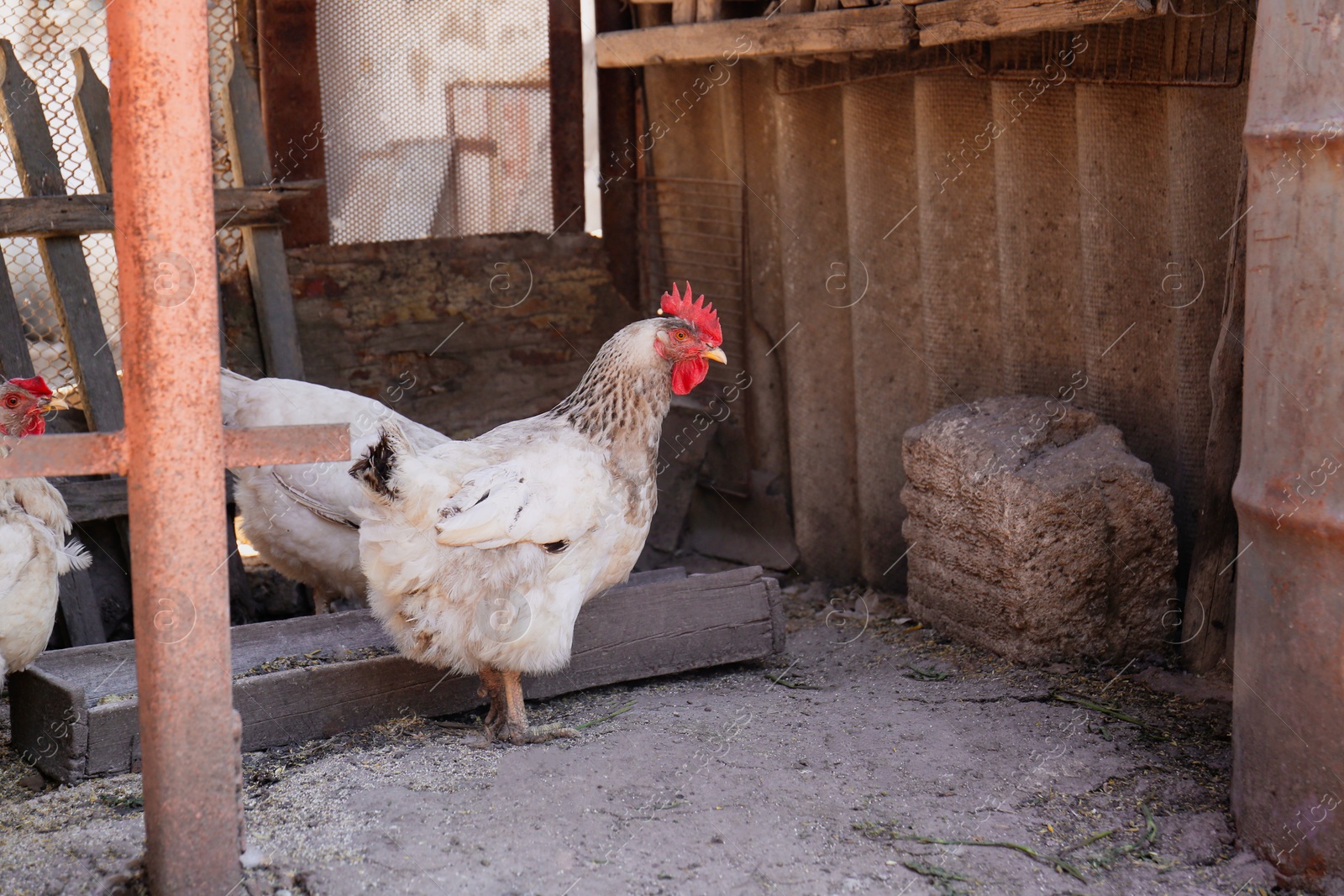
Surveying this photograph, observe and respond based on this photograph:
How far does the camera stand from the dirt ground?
Answer: 2.64 m

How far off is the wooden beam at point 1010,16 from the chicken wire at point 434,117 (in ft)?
8.10

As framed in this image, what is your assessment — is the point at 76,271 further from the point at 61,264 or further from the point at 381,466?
the point at 381,466

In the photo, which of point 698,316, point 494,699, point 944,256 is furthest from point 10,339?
point 944,256

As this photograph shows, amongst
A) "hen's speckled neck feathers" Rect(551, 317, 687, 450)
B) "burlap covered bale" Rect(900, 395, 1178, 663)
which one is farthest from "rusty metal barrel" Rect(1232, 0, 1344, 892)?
"hen's speckled neck feathers" Rect(551, 317, 687, 450)

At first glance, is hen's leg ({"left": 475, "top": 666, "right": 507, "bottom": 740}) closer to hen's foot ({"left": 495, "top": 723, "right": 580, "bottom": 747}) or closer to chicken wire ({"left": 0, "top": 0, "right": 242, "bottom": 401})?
hen's foot ({"left": 495, "top": 723, "right": 580, "bottom": 747})

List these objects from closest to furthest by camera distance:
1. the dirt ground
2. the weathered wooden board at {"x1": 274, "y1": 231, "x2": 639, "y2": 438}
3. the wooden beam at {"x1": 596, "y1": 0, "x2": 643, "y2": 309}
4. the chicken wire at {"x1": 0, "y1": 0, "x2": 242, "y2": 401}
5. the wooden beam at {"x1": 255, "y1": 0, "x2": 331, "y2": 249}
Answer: the dirt ground < the chicken wire at {"x1": 0, "y1": 0, "x2": 242, "y2": 401} < the wooden beam at {"x1": 255, "y1": 0, "x2": 331, "y2": 249} < the weathered wooden board at {"x1": 274, "y1": 231, "x2": 639, "y2": 438} < the wooden beam at {"x1": 596, "y1": 0, "x2": 643, "y2": 309}

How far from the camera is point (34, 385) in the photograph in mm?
3529

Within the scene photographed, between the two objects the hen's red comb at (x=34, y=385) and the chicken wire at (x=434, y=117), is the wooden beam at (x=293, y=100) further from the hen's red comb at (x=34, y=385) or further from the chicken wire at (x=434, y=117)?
the hen's red comb at (x=34, y=385)

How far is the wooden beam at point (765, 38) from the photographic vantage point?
3916 mm

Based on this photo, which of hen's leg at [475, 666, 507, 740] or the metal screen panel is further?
the metal screen panel

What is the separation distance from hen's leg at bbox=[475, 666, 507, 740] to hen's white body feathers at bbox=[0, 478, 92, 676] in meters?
1.26

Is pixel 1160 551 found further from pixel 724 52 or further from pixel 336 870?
pixel 336 870

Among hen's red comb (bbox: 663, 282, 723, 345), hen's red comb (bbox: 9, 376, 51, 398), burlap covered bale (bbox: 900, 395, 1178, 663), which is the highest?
hen's red comb (bbox: 663, 282, 723, 345)

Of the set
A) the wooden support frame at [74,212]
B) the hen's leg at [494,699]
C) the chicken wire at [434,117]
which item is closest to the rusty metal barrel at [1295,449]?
the hen's leg at [494,699]
